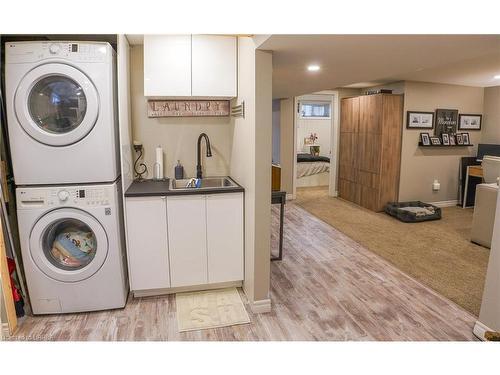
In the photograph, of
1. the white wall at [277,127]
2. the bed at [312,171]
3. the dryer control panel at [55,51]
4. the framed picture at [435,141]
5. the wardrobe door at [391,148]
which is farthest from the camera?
the bed at [312,171]

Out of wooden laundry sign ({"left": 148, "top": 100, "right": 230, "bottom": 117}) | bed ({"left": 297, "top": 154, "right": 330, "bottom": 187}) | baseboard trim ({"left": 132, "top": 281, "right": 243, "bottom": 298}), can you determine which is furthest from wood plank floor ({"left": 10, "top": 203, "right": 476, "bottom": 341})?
bed ({"left": 297, "top": 154, "right": 330, "bottom": 187})

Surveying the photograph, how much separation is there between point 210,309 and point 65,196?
1360mm

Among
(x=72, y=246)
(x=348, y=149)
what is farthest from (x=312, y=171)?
(x=72, y=246)

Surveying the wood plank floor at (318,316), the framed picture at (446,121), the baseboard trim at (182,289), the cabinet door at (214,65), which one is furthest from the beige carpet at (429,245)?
the cabinet door at (214,65)

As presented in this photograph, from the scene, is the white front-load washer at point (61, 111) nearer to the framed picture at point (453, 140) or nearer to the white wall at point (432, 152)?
the white wall at point (432, 152)

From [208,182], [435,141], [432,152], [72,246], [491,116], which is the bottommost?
[72,246]

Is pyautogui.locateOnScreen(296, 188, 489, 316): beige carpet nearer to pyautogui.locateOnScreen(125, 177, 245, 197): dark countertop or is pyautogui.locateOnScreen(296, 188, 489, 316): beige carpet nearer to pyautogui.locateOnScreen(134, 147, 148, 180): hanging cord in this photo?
pyautogui.locateOnScreen(125, 177, 245, 197): dark countertop

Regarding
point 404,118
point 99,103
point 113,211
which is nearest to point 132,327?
point 113,211

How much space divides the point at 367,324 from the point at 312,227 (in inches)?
95.8

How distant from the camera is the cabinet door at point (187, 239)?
2637 millimetres

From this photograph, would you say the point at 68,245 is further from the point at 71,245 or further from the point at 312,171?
the point at 312,171

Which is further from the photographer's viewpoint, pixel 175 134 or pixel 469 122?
pixel 469 122

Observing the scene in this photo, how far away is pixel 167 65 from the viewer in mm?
2686

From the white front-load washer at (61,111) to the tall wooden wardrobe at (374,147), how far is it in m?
4.39
